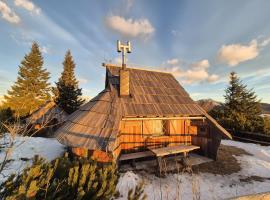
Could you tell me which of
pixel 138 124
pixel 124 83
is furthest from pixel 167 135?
pixel 124 83

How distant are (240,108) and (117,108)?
52.0 feet

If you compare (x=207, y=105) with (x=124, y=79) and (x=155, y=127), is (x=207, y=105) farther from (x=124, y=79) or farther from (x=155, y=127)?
(x=124, y=79)

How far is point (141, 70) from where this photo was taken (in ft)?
39.3

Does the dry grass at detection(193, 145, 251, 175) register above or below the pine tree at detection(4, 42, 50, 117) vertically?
below

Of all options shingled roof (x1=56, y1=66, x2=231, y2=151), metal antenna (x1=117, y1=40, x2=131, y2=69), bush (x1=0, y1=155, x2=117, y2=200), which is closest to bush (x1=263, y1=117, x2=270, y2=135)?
shingled roof (x1=56, y1=66, x2=231, y2=151)

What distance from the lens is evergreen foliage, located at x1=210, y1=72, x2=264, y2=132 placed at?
51.5 ft

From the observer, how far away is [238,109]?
17.5m

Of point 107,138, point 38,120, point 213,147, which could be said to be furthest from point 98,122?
point 38,120

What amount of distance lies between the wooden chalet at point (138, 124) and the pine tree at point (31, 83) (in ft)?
69.8

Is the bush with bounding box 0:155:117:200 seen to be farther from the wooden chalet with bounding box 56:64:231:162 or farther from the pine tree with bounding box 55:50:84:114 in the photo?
the pine tree with bounding box 55:50:84:114

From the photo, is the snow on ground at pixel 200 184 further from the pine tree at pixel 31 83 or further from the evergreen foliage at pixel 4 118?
the pine tree at pixel 31 83

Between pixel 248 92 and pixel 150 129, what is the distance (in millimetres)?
15447

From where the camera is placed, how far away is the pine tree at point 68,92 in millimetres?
23312

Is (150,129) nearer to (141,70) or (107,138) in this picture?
(107,138)
